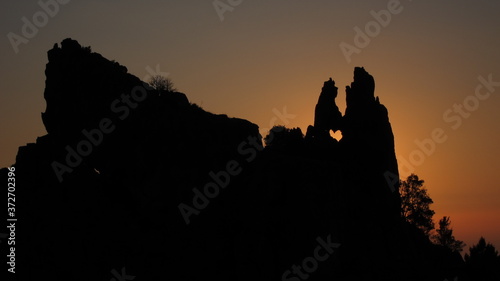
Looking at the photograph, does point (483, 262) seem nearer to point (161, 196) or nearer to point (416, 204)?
point (416, 204)

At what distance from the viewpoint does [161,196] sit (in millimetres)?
62594

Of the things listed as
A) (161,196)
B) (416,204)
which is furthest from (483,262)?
(161,196)

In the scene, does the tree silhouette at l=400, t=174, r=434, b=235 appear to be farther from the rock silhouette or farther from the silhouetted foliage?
the rock silhouette

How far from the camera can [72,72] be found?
69688 mm

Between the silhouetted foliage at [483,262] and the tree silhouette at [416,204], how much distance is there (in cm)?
895

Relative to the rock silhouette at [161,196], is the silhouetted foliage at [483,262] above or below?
below

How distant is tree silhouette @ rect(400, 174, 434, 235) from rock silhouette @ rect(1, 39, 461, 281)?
4030cm

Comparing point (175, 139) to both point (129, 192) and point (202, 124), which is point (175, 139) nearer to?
point (202, 124)

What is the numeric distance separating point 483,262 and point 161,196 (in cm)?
5999

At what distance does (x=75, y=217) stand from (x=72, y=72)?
17.0 meters

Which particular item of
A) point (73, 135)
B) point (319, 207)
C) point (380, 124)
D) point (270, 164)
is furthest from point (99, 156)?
point (380, 124)

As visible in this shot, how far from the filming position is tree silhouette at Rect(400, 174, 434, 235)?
363 feet

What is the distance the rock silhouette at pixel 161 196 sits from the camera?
199 ft

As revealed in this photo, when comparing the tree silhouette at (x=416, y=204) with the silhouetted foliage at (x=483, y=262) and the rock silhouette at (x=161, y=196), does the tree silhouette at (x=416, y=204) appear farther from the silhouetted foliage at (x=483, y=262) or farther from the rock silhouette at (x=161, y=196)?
the rock silhouette at (x=161, y=196)
